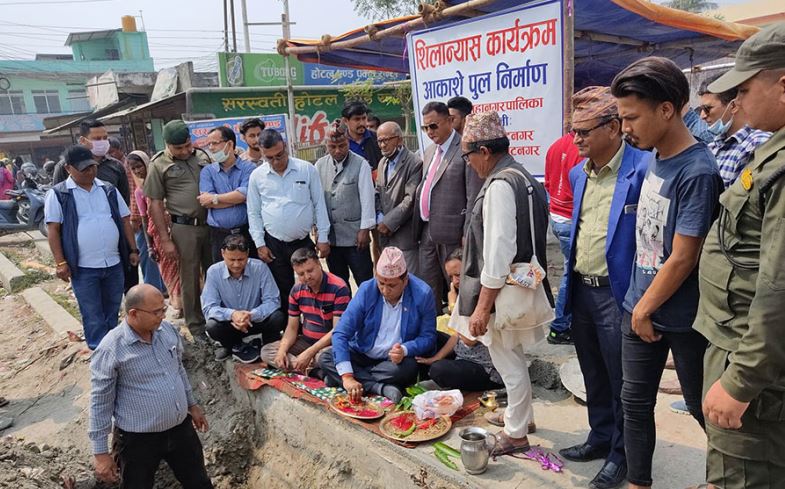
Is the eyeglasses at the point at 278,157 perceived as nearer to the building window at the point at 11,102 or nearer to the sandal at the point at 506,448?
the sandal at the point at 506,448

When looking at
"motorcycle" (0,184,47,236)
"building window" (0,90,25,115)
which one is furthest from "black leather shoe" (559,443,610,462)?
"building window" (0,90,25,115)

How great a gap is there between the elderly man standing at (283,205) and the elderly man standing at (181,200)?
0.60 meters

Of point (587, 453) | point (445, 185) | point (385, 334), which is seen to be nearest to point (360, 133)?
point (445, 185)

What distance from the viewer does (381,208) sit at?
4.81 meters

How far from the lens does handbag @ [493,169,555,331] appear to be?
2.72 meters

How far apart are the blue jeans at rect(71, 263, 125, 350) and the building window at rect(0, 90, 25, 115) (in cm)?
3752

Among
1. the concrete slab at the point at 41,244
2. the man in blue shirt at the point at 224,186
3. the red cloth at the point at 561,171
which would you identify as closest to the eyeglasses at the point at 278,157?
the man in blue shirt at the point at 224,186

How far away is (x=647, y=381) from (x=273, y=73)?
557 inches

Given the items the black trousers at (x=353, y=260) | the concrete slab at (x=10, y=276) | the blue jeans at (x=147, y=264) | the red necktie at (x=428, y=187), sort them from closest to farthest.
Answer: the red necktie at (x=428, y=187) → the black trousers at (x=353, y=260) → the blue jeans at (x=147, y=264) → the concrete slab at (x=10, y=276)

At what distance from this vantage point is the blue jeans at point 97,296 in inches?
188

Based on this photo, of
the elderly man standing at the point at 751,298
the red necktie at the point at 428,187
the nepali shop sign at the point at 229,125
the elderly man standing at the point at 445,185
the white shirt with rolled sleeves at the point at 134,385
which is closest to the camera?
the elderly man standing at the point at 751,298

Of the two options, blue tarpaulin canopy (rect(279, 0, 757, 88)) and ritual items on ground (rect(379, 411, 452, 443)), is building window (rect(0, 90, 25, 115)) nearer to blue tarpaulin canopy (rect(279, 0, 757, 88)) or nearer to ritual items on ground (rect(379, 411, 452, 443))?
blue tarpaulin canopy (rect(279, 0, 757, 88))

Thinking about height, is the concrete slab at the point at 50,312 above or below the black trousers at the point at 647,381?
below

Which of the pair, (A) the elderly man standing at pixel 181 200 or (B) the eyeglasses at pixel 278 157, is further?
(A) the elderly man standing at pixel 181 200
